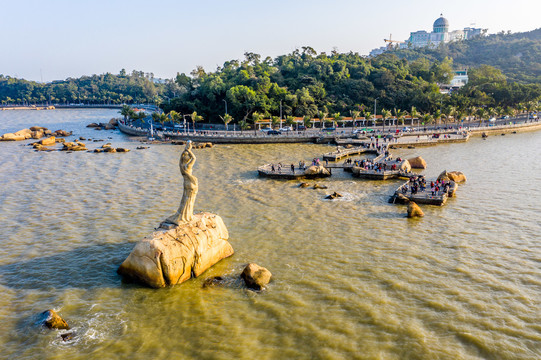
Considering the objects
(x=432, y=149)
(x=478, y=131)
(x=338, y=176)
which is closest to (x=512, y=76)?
(x=478, y=131)

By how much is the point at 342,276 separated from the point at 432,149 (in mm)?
57340

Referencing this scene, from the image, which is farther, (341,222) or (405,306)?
(341,222)

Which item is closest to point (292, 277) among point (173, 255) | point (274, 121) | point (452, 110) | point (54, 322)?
point (173, 255)

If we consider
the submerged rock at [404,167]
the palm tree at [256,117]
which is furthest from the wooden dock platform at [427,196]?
the palm tree at [256,117]

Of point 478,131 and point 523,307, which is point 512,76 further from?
point 523,307

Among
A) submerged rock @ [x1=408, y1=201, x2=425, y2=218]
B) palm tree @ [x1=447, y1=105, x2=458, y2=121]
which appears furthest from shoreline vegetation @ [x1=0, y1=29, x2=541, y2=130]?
submerged rock @ [x1=408, y1=201, x2=425, y2=218]

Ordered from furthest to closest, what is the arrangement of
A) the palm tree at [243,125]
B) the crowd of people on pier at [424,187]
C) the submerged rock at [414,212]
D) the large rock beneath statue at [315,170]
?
the palm tree at [243,125]
the large rock beneath statue at [315,170]
the crowd of people on pier at [424,187]
the submerged rock at [414,212]

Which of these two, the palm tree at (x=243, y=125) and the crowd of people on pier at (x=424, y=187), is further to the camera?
the palm tree at (x=243, y=125)

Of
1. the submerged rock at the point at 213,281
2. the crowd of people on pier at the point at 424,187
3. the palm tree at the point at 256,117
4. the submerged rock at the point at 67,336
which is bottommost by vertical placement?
the submerged rock at the point at 67,336

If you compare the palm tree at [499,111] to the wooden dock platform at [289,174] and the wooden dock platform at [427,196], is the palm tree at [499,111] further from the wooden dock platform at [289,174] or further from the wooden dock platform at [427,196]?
the wooden dock platform at [427,196]

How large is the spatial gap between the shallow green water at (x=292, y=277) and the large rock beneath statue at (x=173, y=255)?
Result: 29.7 inches

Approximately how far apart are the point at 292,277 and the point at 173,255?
7.11 metres

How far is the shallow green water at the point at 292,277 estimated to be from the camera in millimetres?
16906

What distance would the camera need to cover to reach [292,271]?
23219mm
